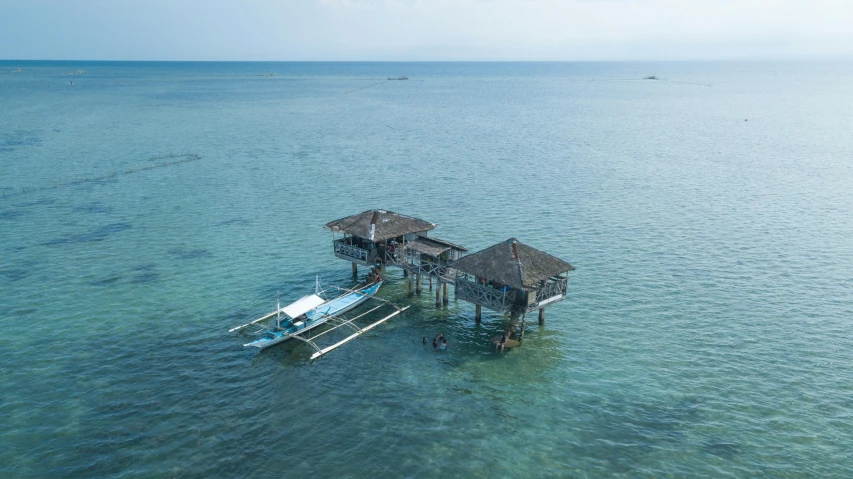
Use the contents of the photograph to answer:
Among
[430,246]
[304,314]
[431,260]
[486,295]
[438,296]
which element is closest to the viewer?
[486,295]

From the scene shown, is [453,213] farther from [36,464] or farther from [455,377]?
[36,464]

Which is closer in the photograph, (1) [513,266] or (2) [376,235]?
(1) [513,266]

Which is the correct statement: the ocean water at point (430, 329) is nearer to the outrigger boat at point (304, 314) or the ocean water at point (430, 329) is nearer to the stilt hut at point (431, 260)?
the outrigger boat at point (304, 314)

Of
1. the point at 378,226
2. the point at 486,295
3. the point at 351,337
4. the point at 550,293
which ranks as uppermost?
the point at 378,226

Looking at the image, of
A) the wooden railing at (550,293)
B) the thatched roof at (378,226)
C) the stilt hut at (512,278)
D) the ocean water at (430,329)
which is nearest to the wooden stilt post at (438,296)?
the ocean water at (430,329)

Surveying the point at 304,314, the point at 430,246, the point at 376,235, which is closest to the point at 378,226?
the point at 376,235

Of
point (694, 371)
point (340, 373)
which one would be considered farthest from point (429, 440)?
point (694, 371)

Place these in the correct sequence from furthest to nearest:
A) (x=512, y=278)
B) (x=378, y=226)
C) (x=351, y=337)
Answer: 1. (x=378, y=226)
2. (x=351, y=337)
3. (x=512, y=278)

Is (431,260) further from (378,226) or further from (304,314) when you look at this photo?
(304,314)
